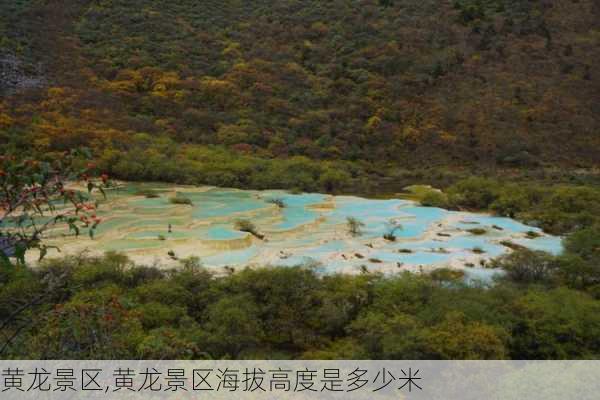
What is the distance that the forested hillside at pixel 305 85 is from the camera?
24766 millimetres

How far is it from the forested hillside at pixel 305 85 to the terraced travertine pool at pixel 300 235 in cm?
516

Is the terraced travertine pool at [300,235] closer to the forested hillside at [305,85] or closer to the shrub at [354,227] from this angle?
the shrub at [354,227]

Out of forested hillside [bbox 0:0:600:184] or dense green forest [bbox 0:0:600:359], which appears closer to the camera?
dense green forest [bbox 0:0:600:359]

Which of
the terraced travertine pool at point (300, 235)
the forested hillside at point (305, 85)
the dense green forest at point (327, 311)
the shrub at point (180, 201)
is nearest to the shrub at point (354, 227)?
the terraced travertine pool at point (300, 235)

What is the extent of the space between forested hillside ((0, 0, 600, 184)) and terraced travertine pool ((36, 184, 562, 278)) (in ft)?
16.9

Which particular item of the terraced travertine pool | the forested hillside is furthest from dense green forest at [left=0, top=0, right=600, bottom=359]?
the terraced travertine pool

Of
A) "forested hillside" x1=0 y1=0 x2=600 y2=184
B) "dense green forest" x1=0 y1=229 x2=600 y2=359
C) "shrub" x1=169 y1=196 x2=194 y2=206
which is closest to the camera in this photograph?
"dense green forest" x1=0 y1=229 x2=600 y2=359

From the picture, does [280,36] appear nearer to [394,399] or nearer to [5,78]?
[5,78]

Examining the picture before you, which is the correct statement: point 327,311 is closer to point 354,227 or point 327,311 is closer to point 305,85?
point 354,227

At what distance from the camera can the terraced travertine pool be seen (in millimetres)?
10945

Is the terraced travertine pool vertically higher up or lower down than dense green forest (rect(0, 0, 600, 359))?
lower down

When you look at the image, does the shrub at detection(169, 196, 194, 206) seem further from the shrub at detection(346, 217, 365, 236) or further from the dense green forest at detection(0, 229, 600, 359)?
the dense green forest at detection(0, 229, 600, 359)

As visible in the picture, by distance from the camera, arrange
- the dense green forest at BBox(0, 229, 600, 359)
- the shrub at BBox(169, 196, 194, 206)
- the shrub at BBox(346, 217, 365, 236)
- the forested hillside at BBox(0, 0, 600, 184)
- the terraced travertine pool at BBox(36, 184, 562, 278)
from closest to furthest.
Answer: the dense green forest at BBox(0, 229, 600, 359), the terraced travertine pool at BBox(36, 184, 562, 278), the shrub at BBox(346, 217, 365, 236), the shrub at BBox(169, 196, 194, 206), the forested hillside at BBox(0, 0, 600, 184)

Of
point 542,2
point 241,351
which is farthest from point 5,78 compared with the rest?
point 542,2
